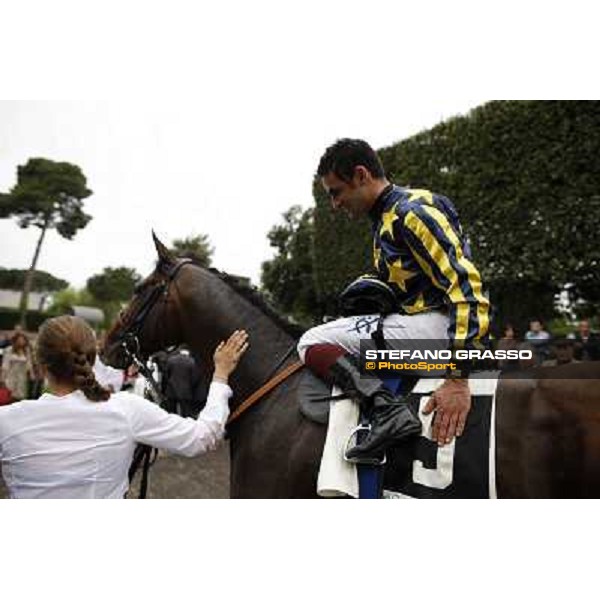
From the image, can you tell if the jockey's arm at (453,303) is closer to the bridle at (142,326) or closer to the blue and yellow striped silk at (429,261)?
the blue and yellow striped silk at (429,261)

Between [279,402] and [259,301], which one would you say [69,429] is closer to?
[279,402]

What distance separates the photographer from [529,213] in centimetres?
1083

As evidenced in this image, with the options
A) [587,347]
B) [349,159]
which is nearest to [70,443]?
[349,159]

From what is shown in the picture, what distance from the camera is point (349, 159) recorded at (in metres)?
2.98

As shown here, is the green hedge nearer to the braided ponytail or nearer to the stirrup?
the braided ponytail

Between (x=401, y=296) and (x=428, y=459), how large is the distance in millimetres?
782

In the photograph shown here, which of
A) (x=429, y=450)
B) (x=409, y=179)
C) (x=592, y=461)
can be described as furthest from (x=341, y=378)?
(x=409, y=179)

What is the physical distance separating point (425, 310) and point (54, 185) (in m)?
3.74

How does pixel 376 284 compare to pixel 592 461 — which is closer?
pixel 592 461

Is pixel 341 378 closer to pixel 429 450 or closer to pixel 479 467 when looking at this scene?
pixel 429 450

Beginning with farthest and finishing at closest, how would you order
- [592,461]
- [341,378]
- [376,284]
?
[376,284] → [341,378] → [592,461]

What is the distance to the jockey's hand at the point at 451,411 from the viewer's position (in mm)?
2557

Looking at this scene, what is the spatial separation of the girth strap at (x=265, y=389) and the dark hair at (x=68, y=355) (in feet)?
3.26
